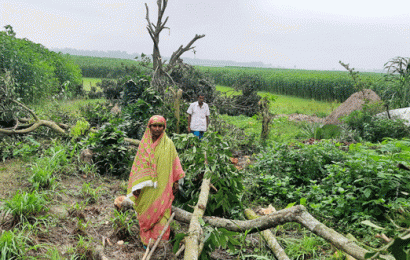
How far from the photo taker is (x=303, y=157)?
4.80m

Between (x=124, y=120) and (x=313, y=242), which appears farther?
(x=124, y=120)

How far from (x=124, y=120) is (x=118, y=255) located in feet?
13.3

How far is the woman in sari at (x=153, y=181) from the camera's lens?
2.97m

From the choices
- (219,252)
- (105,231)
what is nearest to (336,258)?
(219,252)

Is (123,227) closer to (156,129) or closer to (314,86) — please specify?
(156,129)

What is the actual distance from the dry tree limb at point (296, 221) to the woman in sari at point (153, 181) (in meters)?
0.36

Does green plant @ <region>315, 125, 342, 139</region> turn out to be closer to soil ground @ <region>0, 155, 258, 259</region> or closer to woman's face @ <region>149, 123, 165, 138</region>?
soil ground @ <region>0, 155, 258, 259</region>

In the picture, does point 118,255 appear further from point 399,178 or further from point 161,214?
point 399,178

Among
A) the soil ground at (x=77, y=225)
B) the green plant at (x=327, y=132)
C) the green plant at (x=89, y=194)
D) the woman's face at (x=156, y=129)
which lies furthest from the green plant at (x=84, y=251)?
the green plant at (x=327, y=132)

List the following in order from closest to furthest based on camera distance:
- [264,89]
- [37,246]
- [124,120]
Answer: [37,246]
[124,120]
[264,89]

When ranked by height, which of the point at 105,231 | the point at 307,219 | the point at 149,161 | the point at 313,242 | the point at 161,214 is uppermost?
the point at 149,161

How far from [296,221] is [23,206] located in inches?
121

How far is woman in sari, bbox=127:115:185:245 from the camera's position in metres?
2.97

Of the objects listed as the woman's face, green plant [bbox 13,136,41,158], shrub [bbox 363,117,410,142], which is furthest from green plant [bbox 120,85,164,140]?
shrub [bbox 363,117,410,142]
